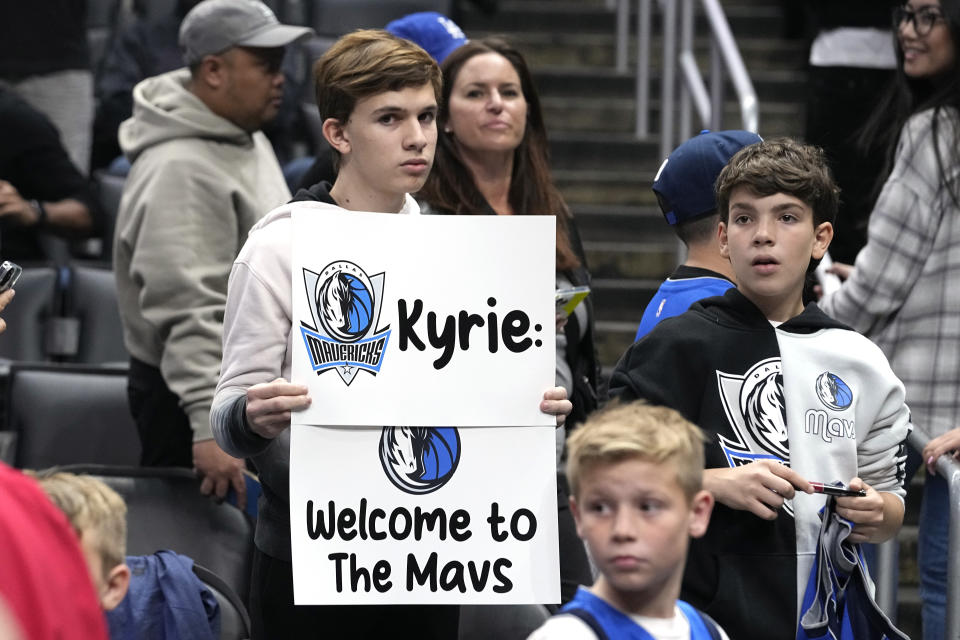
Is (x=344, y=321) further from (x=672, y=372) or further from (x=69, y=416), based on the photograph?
(x=69, y=416)

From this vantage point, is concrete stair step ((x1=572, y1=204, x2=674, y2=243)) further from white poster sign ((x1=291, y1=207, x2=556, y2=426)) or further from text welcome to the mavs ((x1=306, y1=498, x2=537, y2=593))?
text welcome to the mavs ((x1=306, y1=498, x2=537, y2=593))

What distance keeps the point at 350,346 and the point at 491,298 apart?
11.2 inches

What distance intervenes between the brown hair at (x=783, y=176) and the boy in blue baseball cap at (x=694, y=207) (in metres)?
0.30

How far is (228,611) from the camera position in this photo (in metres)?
3.40

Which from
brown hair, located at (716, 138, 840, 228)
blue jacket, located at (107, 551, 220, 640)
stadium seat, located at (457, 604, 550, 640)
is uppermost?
brown hair, located at (716, 138, 840, 228)

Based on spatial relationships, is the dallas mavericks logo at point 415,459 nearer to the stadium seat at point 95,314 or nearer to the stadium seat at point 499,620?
the stadium seat at point 499,620

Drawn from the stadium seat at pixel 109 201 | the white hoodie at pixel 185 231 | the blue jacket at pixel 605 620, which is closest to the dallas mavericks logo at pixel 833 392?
the blue jacket at pixel 605 620

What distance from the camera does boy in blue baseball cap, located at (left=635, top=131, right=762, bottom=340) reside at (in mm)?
3293

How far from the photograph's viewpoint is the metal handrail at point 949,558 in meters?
3.49

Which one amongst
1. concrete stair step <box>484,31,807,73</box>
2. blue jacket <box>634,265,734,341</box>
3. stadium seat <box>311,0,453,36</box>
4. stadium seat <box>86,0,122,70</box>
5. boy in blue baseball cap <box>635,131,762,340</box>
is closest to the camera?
blue jacket <box>634,265,734,341</box>

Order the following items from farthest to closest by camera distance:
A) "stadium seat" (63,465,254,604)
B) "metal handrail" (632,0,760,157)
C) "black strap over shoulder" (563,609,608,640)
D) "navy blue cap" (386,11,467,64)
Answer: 1. "metal handrail" (632,0,760,157)
2. "navy blue cap" (386,11,467,64)
3. "stadium seat" (63,465,254,604)
4. "black strap over shoulder" (563,609,608,640)

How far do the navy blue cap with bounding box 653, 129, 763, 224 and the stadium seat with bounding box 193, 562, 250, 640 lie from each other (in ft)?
4.33

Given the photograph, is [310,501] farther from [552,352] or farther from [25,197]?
[25,197]

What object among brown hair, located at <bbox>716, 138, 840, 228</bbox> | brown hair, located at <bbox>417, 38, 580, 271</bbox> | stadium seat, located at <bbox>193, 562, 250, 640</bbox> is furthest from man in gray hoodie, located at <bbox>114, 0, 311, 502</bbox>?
brown hair, located at <bbox>716, 138, 840, 228</bbox>
